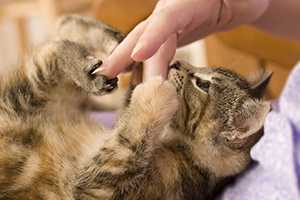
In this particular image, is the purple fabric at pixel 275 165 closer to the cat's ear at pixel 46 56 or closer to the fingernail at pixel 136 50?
the fingernail at pixel 136 50

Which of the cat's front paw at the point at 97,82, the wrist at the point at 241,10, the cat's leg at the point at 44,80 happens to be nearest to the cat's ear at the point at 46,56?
the cat's leg at the point at 44,80

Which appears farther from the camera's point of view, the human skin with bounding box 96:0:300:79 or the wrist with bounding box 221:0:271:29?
the wrist with bounding box 221:0:271:29

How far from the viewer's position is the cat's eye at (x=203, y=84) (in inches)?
40.0

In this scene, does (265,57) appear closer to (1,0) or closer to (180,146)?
(180,146)

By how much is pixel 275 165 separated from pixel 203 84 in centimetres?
21

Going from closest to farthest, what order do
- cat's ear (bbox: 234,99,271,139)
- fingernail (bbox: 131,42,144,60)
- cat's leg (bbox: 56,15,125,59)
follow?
fingernail (bbox: 131,42,144,60)
cat's ear (bbox: 234,99,271,139)
cat's leg (bbox: 56,15,125,59)

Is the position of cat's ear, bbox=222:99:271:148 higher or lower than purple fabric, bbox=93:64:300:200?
higher

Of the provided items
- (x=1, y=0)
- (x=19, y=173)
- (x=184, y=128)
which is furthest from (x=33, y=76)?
(x=1, y=0)

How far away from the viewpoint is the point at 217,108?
1007 mm

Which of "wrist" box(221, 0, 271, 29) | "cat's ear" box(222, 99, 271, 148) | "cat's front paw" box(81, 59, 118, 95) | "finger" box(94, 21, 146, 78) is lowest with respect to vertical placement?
"cat's ear" box(222, 99, 271, 148)

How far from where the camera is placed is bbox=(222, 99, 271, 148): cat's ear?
97cm

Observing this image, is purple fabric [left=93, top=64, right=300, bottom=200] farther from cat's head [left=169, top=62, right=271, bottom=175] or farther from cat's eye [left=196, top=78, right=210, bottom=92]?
cat's eye [left=196, top=78, right=210, bottom=92]

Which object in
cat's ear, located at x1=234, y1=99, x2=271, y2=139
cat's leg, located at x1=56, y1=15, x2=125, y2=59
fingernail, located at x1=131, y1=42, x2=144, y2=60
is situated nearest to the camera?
fingernail, located at x1=131, y1=42, x2=144, y2=60

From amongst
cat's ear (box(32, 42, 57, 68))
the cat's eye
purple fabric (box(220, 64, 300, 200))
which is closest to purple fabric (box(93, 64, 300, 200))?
purple fabric (box(220, 64, 300, 200))
